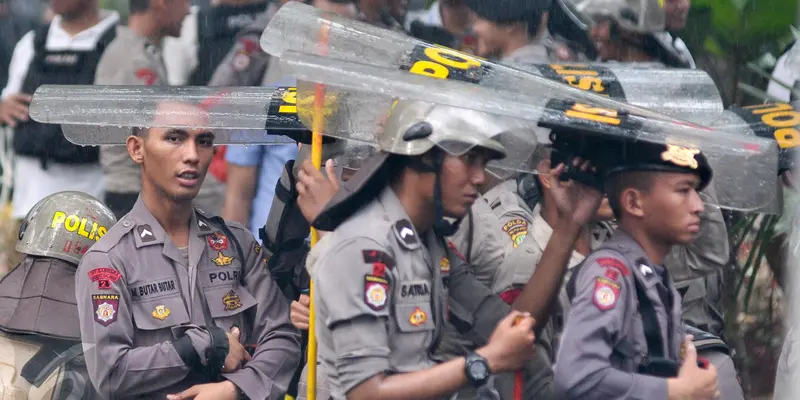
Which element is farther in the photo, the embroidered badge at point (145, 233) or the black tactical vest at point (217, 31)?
the black tactical vest at point (217, 31)

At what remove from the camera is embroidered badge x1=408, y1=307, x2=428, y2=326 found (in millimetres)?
4262

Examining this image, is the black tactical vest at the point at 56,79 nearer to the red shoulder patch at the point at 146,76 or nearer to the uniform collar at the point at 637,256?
the red shoulder patch at the point at 146,76

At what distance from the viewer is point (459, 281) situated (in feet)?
15.3

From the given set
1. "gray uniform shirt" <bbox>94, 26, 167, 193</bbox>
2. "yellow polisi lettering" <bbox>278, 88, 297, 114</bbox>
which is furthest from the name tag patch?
"gray uniform shirt" <bbox>94, 26, 167, 193</bbox>

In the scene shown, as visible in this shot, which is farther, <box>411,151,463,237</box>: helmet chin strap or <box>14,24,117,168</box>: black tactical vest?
<box>14,24,117,168</box>: black tactical vest

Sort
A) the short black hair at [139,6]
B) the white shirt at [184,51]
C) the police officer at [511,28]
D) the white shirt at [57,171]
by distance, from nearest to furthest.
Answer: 1. the police officer at [511,28]
2. the white shirt at [57,171]
3. the short black hair at [139,6]
4. the white shirt at [184,51]

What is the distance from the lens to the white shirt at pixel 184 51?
320 inches

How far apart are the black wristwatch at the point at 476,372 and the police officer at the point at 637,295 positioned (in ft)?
1.05

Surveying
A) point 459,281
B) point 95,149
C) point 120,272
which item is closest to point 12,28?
point 95,149

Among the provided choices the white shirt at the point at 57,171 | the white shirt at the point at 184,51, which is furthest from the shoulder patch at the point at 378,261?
the white shirt at the point at 184,51

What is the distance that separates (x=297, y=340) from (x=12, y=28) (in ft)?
12.2

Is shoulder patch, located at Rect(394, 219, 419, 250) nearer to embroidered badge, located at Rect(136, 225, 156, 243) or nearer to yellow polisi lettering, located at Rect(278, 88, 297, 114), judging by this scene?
yellow polisi lettering, located at Rect(278, 88, 297, 114)

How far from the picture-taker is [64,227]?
5352 millimetres

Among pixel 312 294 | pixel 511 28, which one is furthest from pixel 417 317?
pixel 511 28
